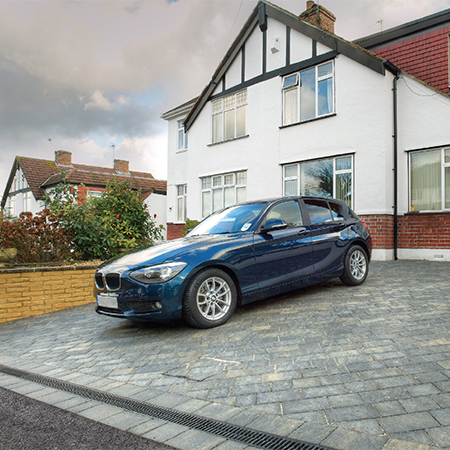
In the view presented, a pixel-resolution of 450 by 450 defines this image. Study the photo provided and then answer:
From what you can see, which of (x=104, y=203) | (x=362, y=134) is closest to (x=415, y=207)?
(x=362, y=134)

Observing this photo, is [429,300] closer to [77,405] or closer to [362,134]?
[77,405]

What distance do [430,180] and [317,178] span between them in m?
3.38

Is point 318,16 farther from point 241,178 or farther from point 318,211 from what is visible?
point 318,211

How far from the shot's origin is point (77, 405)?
10.9 feet

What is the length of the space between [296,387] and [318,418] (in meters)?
0.52

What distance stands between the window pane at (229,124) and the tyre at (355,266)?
10593 millimetres

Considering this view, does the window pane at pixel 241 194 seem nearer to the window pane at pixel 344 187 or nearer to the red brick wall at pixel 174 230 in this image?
the window pane at pixel 344 187

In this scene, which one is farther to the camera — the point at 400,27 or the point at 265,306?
the point at 400,27

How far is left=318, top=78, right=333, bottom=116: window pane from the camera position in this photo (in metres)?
13.3

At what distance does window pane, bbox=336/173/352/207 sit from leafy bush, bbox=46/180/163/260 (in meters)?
5.86

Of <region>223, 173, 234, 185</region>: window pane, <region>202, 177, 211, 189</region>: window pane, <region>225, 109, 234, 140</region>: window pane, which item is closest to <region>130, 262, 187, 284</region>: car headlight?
<region>223, 173, 234, 185</region>: window pane

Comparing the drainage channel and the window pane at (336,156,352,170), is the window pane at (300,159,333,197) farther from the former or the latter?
the drainage channel

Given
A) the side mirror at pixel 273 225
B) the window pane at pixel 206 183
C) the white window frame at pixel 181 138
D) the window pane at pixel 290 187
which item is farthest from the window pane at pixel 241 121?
the side mirror at pixel 273 225

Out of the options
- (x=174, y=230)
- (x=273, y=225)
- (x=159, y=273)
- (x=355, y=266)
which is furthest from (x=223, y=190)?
(x=159, y=273)
